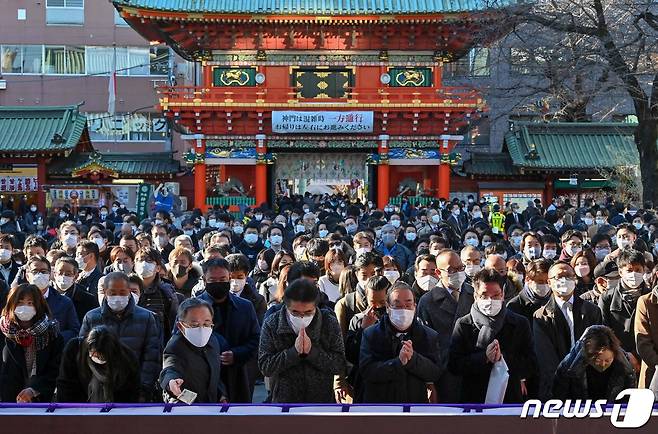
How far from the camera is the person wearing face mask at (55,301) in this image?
7.30 meters

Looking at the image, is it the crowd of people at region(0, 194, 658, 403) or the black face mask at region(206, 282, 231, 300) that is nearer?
the crowd of people at region(0, 194, 658, 403)

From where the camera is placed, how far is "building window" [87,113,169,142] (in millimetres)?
39812

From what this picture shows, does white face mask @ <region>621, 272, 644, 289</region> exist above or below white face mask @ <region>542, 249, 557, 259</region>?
above

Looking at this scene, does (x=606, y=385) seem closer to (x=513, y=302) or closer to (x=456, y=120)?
(x=513, y=302)

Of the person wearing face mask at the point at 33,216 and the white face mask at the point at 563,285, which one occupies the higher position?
the white face mask at the point at 563,285

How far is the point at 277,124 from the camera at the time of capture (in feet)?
92.5

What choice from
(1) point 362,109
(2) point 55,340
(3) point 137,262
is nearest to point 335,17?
(1) point 362,109

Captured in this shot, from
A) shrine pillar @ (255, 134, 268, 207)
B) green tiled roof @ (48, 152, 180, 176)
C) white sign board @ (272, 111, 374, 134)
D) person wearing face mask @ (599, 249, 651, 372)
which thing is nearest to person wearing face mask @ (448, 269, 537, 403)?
person wearing face mask @ (599, 249, 651, 372)

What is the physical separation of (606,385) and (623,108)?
34887 millimetres

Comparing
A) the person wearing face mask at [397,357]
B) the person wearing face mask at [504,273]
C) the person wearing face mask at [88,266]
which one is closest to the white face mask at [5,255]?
the person wearing face mask at [88,266]

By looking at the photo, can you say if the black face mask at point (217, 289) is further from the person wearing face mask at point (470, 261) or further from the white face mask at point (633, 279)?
the white face mask at point (633, 279)

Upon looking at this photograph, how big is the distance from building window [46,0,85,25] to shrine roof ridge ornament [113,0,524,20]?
42.5 feet

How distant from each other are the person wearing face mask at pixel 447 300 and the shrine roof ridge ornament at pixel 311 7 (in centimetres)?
2096

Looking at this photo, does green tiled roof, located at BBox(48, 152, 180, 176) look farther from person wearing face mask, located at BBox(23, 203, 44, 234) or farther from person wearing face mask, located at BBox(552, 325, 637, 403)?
person wearing face mask, located at BBox(552, 325, 637, 403)
